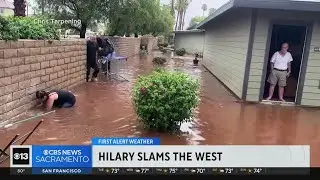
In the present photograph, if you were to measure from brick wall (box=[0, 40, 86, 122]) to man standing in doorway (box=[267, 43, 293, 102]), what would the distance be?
532 cm

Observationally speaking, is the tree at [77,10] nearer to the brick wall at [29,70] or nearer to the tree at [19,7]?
the tree at [19,7]

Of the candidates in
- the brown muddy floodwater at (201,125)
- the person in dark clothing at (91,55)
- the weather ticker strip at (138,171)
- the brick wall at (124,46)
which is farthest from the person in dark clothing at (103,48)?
the weather ticker strip at (138,171)

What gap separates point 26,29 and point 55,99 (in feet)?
5.01

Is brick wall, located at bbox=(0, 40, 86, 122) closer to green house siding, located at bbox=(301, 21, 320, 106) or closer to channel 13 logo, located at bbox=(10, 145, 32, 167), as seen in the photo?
channel 13 logo, located at bbox=(10, 145, 32, 167)

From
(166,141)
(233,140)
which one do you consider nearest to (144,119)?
(166,141)

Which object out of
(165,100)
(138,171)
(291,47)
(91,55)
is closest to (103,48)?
(91,55)

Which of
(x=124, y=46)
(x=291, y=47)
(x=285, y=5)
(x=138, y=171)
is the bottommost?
(x=138, y=171)

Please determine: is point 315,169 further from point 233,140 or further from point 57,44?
point 57,44

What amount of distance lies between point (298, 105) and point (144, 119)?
5.16m

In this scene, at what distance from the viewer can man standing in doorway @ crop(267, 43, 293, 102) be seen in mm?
9266

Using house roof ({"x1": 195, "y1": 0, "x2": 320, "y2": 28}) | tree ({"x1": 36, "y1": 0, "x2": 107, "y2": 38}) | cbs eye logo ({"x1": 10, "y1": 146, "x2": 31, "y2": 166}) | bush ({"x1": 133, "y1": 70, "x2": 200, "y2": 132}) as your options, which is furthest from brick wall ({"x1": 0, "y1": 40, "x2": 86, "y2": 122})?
tree ({"x1": 36, "y1": 0, "x2": 107, "y2": 38})

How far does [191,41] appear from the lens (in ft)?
122

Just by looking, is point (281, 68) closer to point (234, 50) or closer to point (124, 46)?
point (234, 50)

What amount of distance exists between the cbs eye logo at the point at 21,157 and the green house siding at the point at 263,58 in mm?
7075
